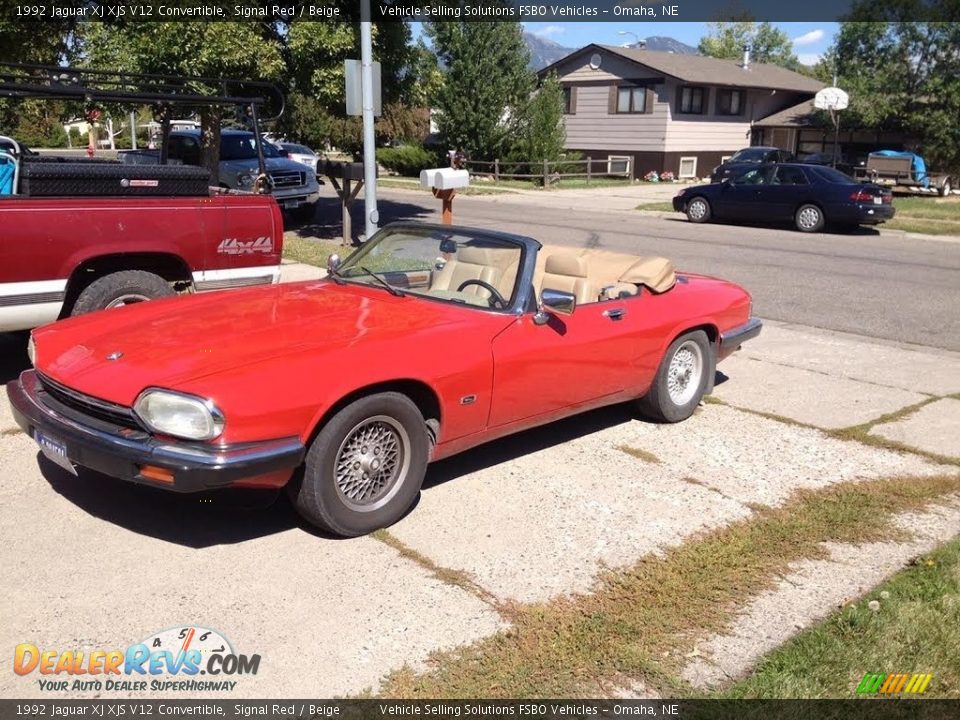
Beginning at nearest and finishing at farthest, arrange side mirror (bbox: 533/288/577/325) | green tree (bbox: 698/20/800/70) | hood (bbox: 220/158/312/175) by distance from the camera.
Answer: side mirror (bbox: 533/288/577/325) < hood (bbox: 220/158/312/175) < green tree (bbox: 698/20/800/70)

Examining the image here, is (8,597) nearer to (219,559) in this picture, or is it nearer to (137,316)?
(219,559)

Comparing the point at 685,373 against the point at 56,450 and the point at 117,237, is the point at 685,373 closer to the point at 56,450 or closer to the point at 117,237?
the point at 56,450

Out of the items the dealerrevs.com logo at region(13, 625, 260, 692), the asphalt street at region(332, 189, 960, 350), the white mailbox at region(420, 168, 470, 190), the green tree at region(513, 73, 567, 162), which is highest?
the green tree at region(513, 73, 567, 162)

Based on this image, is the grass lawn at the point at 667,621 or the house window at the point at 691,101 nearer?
the grass lawn at the point at 667,621

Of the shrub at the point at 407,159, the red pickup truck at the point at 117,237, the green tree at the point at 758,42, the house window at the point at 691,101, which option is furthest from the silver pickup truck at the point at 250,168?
the green tree at the point at 758,42

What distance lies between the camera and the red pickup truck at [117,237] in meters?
5.96

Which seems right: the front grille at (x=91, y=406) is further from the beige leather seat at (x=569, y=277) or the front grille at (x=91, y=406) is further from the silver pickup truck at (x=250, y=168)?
the silver pickup truck at (x=250, y=168)

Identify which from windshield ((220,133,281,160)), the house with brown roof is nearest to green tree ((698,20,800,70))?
the house with brown roof

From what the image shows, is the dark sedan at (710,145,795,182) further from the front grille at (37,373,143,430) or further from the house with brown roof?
the front grille at (37,373,143,430)

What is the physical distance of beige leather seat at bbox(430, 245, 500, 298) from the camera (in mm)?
4980

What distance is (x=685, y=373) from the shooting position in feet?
20.0

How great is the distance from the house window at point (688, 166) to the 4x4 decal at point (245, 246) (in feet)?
104

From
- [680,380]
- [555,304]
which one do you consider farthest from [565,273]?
[680,380]

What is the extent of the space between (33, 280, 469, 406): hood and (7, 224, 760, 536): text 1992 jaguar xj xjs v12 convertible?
13mm
